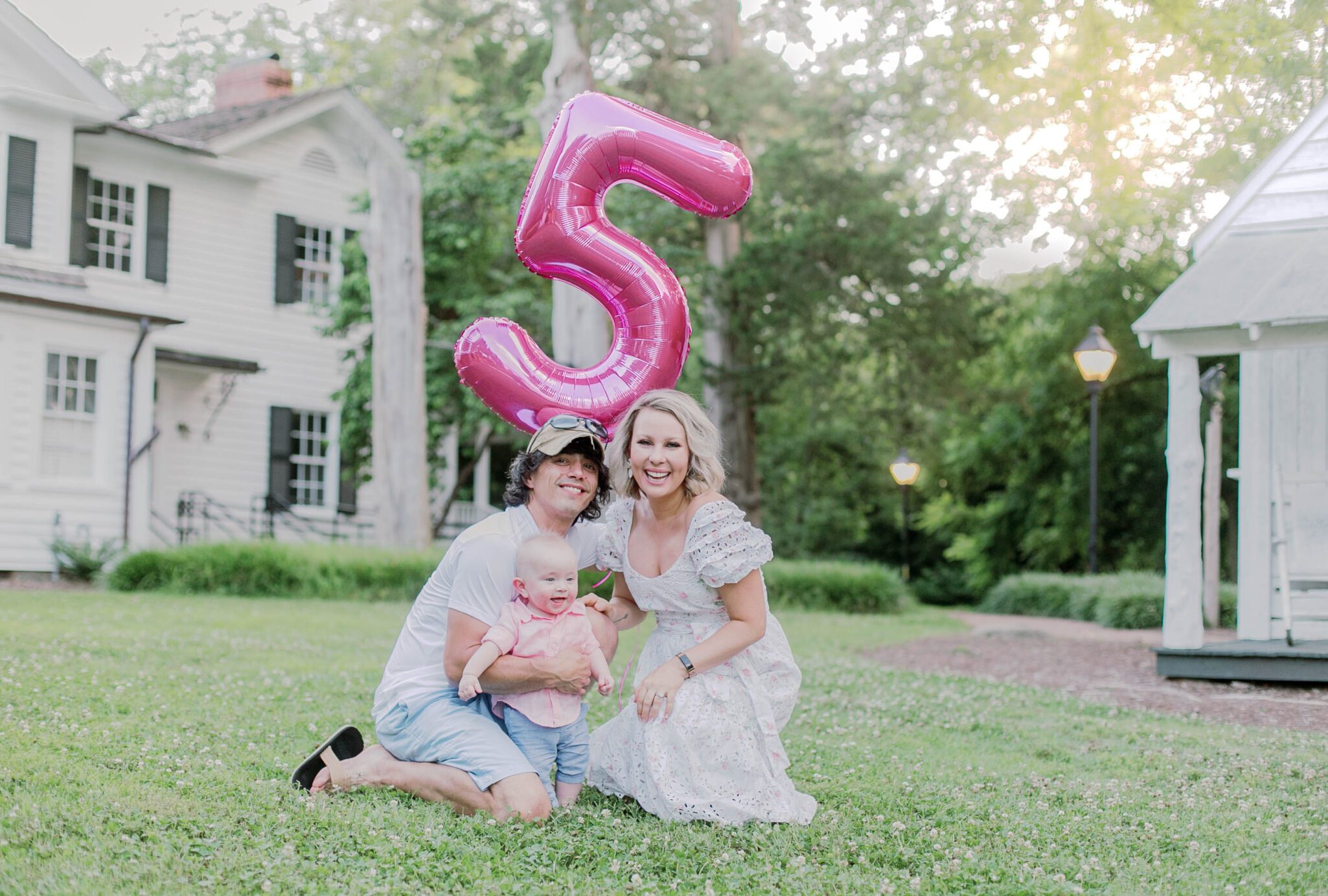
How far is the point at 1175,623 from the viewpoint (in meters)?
9.02

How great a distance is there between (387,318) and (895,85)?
25.5 ft

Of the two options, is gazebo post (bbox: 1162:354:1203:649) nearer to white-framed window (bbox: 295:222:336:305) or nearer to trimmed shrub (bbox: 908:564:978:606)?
white-framed window (bbox: 295:222:336:305)

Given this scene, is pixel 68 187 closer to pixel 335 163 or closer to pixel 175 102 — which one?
pixel 335 163

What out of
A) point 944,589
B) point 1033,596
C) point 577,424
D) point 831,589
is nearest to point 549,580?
point 577,424

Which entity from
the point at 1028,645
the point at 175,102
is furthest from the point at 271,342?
the point at 175,102

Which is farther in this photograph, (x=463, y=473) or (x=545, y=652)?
(x=463, y=473)

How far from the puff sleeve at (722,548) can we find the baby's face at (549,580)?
1.37 feet

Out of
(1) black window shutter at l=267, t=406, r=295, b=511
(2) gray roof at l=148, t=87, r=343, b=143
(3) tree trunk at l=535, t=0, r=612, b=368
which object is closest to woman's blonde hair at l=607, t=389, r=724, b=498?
(3) tree trunk at l=535, t=0, r=612, b=368

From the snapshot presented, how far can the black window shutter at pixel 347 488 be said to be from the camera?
63.6 feet

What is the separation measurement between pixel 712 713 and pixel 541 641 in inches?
25.0

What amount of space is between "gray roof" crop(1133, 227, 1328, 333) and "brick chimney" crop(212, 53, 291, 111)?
1723cm

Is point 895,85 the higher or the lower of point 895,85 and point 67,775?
the higher

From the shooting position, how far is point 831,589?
16.8 m

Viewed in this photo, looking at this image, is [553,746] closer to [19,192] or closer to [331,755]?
[331,755]
